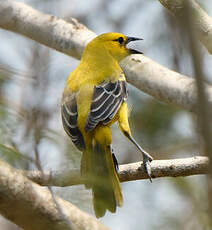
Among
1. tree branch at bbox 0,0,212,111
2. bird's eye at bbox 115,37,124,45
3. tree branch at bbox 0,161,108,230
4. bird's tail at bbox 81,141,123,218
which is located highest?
bird's eye at bbox 115,37,124,45

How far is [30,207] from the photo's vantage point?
11.2 ft

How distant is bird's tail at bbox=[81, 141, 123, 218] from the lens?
128 inches

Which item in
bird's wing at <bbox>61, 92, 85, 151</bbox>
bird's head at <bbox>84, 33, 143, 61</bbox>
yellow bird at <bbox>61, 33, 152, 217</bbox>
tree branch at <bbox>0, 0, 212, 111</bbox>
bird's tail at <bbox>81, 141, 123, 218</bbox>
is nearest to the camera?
bird's tail at <bbox>81, 141, 123, 218</bbox>

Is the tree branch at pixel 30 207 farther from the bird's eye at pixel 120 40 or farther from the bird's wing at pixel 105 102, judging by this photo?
the bird's eye at pixel 120 40

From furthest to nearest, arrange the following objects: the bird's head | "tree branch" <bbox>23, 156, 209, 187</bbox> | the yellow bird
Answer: the bird's head
the yellow bird
"tree branch" <bbox>23, 156, 209, 187</bbox>

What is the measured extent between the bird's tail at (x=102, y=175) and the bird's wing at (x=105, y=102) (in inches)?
8.9

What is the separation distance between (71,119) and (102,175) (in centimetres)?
74

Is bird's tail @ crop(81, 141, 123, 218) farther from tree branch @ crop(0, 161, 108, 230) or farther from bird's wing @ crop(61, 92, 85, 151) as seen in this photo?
tree branch @ crop(0, 161, 108, 230)

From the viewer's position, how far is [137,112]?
580cm

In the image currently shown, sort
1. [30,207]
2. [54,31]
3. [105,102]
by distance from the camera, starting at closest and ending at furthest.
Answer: [30,207] → [105,102] → [54,31]

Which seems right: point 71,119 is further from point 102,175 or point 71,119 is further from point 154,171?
point 154,171

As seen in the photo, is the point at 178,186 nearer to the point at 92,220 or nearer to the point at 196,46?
the point at 92,220

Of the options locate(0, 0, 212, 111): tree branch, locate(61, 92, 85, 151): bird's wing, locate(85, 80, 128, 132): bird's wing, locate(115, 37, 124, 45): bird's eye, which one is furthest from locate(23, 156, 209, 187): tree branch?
locate(115, 37, 124, 45): bird's eye

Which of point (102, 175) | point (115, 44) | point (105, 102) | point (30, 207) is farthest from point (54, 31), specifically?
point (30, 207)
